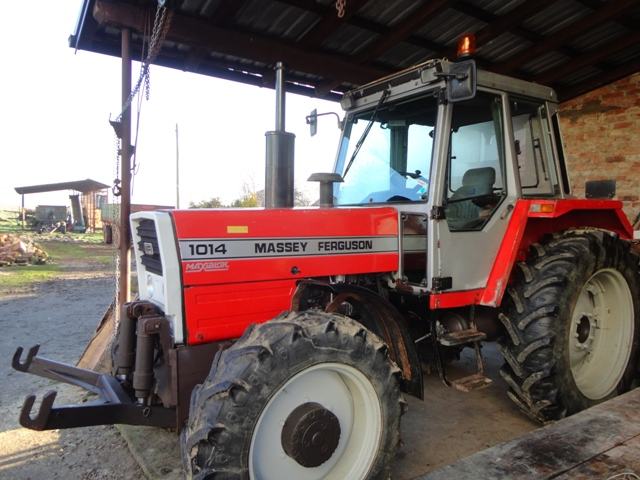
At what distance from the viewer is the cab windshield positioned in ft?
10.9

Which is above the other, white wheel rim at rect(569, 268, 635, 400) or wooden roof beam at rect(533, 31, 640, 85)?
wooden roof beam at rect(533, 31, 640, 85)

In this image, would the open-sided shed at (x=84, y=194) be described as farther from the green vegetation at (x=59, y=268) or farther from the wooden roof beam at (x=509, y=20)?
the wooden roof beam at (x=509, y=20)

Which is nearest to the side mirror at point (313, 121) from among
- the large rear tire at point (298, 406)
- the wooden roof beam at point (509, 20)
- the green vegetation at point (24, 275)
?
the large rear tire at point (298, 406)

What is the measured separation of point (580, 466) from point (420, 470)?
3.49 ft

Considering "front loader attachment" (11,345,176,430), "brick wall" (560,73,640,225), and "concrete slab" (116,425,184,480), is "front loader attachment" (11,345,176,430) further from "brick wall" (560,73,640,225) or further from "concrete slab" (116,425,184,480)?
"brick wall" (560,73,640,225)

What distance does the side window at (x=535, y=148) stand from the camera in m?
3.75

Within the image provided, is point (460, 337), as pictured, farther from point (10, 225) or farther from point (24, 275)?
point (10, 225)

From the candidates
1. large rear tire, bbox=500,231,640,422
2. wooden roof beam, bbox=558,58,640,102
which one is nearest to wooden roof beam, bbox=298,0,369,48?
large rear tire, bbox=500,231,640,422

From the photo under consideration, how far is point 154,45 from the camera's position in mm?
4137

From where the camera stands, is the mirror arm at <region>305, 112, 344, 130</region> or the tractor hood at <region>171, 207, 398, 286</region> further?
the mirror arm at <region>305, 112, 344, 130</region>

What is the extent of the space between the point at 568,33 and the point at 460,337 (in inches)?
181

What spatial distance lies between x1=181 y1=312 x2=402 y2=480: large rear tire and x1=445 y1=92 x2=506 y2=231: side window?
1295 millimetres

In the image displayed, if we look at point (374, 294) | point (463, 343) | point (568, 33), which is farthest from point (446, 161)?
point (568, 33)

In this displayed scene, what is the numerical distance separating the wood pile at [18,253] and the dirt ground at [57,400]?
5.05m
